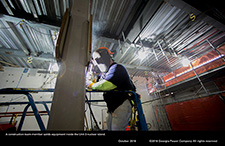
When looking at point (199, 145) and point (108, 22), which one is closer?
point (199, 145)

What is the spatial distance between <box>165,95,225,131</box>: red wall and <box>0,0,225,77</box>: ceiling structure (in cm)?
398

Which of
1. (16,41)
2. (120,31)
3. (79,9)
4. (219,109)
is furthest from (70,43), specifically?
(219,109)

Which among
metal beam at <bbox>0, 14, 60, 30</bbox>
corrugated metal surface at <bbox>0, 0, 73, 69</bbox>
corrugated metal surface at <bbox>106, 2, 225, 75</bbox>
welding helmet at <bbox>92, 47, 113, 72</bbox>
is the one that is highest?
corrugated metal surface at <bbox>0, 0, 73, 69</bbox>

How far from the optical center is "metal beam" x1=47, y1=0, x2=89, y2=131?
0.97 meters

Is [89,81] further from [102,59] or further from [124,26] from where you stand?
[124,26]

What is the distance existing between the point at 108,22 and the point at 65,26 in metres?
2.68

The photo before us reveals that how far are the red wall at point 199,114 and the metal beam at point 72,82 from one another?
881 cm

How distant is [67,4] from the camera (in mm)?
2963

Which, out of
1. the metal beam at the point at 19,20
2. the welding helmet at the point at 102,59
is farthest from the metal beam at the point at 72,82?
the metal beam at the point at 19,20

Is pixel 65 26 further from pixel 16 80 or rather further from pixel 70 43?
pixel 16 80

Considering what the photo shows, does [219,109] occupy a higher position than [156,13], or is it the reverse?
[156,13]

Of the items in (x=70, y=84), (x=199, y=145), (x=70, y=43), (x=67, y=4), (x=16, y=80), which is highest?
(x=67, y=4)

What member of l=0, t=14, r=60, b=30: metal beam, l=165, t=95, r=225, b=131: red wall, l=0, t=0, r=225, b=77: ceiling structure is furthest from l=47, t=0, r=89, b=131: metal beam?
l=165, t=95, r=225, b=131: red wall

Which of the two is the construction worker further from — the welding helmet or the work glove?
the welding helmet
